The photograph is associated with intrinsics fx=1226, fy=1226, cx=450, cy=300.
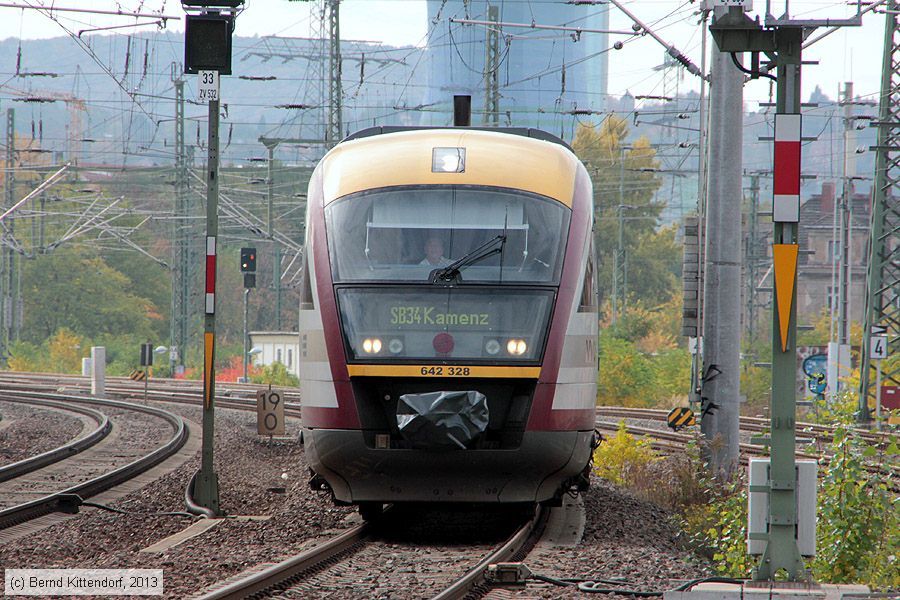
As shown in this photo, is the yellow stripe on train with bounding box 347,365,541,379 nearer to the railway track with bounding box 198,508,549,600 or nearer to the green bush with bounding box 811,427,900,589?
the railway track with bounding box 198,508,549,600

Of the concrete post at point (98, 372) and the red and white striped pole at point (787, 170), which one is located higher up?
the red and white striped pole at point (787, 170)

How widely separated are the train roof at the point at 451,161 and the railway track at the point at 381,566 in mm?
2765

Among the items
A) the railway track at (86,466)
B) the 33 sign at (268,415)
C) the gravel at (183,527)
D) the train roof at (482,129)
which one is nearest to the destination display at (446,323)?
the gravel at (183,527)

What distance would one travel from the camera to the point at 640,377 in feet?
128

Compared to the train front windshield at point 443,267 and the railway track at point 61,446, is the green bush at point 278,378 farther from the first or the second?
the train front windshield at point 443,267

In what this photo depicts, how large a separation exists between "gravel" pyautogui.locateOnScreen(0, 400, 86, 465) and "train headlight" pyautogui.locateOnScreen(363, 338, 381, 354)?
9.46 m

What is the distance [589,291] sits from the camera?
9.85 m

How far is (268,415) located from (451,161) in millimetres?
11099

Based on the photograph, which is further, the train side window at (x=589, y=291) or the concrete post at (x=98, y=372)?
the concrete post at (x=98, y=372)

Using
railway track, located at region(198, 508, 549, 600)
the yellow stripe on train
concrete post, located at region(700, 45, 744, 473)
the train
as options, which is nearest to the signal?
concrete post, located at region(700, 45, 744, 473)

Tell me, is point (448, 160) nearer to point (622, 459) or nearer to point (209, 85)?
point (209, 85)

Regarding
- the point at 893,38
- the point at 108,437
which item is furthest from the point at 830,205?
the point at 108,437

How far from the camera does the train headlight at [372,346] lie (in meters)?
9.23

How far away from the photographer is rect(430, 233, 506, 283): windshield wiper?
9422 mm
